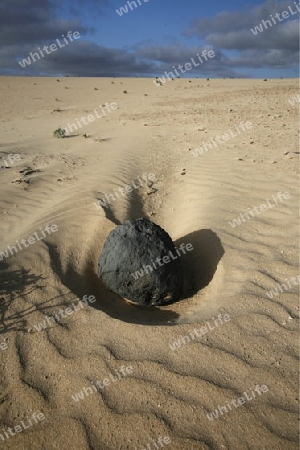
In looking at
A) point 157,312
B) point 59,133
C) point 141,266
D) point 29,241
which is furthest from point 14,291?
point 59,133

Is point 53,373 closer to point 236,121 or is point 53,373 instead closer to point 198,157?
point 198,157

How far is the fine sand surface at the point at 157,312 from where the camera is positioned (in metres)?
2.43

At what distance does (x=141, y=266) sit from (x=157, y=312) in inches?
24.0

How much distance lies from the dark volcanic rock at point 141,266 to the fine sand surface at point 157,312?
22 centimetres

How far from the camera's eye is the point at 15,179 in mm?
6801

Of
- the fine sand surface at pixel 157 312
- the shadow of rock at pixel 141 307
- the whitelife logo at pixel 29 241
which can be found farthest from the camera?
the whitelife logo at pixel 29 241

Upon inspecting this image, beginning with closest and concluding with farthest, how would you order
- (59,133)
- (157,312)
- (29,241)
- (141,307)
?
(157,312), (141,307), (29,241), (59,133)

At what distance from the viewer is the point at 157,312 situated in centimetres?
386

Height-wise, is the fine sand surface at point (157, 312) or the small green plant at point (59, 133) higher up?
the small green plant at point (59, 133)

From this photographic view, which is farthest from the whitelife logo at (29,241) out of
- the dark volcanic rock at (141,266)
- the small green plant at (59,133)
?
the small green plant at (59,133)

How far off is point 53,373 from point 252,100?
14655 millimetres

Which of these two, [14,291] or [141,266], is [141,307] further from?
[14,291]

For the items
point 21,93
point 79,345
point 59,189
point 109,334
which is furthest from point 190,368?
point 21,93

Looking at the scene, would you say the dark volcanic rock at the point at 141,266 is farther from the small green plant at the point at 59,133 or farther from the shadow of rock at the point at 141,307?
the small green plant at the point at 59,133
